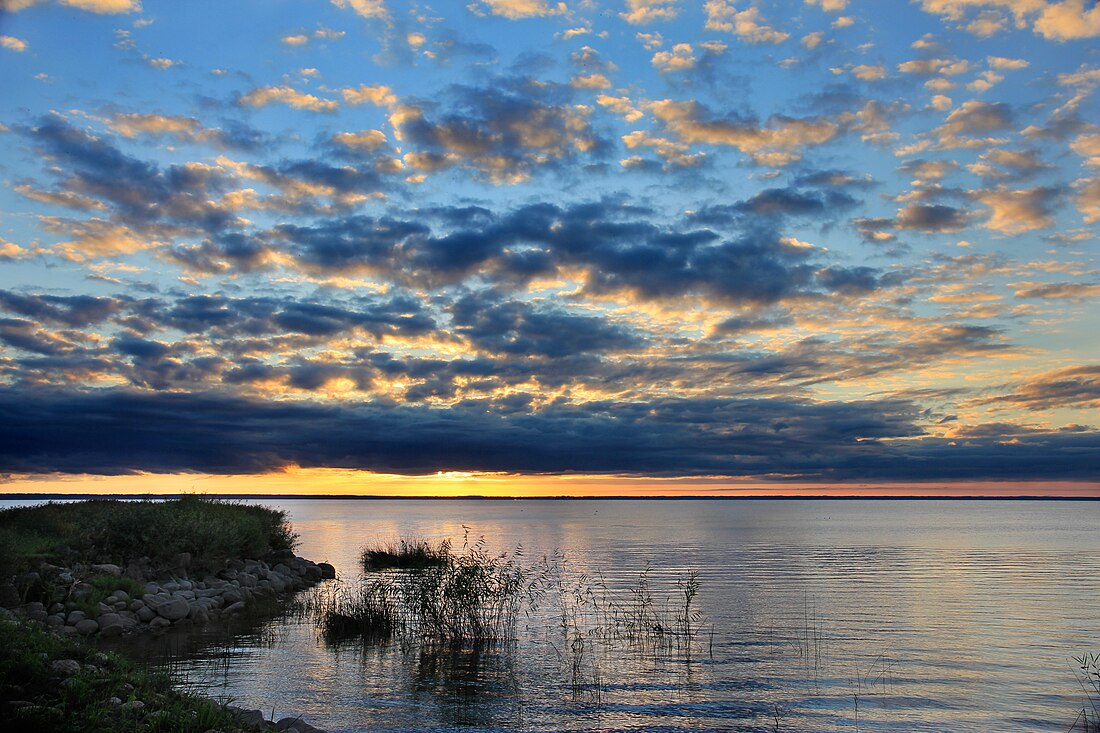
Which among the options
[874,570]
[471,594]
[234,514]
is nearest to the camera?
[471,594]

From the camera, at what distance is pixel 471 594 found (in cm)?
2908

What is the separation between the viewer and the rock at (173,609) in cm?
3122

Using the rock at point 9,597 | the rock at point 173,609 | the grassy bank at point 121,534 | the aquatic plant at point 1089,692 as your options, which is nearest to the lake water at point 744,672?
the aquatic plant at point 1089,692

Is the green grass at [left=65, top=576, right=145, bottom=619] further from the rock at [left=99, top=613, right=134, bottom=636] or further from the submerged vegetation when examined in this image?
the submerged vegetation

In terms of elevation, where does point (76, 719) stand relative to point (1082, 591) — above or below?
above

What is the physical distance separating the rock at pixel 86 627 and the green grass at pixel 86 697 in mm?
11892

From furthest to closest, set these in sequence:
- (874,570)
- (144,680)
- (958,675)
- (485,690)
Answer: (874,570), (958,675), (485,690), (144,680)

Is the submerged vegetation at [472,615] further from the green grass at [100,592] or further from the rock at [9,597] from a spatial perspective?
the rock at [9,597]

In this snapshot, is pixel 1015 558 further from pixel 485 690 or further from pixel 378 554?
pixel 485 690

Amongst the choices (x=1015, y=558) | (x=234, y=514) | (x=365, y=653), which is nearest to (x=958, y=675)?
(x=365, y=653)

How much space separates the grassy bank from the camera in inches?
1361

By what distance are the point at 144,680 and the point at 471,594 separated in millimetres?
14560

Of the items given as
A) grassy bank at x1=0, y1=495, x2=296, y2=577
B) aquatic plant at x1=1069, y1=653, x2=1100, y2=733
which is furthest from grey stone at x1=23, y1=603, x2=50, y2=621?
aquatic plant at x1=1069, y1=653, x2=1100, y2=733

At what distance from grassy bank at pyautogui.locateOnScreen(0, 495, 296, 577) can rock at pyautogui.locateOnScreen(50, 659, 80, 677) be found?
58.1 ft
